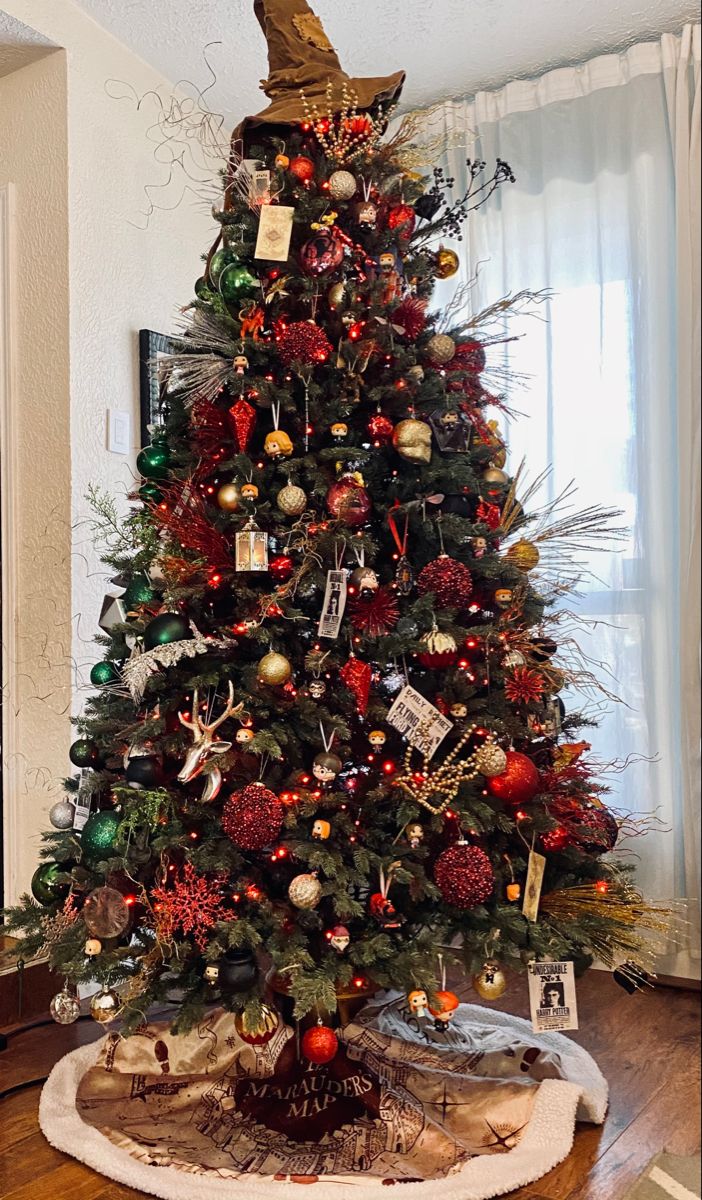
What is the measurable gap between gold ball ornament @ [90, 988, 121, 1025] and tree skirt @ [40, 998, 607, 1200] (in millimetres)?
201

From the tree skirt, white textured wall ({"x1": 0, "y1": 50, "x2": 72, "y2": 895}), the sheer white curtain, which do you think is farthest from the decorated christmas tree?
the sheer white curtain

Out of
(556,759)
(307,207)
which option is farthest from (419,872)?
(307,207)

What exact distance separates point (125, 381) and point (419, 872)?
164 centimetres

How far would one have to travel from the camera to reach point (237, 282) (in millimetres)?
1712

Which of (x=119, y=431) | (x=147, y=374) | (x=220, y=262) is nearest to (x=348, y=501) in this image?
(x=220, y=262)

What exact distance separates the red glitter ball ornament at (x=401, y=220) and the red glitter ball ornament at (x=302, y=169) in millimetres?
166

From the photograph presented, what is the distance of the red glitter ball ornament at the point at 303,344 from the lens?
64.2 inches

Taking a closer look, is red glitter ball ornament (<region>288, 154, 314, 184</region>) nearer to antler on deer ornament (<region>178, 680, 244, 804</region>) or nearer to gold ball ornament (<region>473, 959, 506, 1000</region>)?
antler on deer ornament (<region>178, 680, 244, 804</region>)

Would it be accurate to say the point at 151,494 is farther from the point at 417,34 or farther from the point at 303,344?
the point at 417,34

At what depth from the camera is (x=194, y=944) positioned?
1.53 metres

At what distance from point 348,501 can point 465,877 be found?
2.13 ft

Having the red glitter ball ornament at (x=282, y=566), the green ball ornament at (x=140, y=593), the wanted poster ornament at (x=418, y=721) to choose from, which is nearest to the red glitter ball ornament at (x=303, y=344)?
the red glitter ball ornament at (x=282, y=566)

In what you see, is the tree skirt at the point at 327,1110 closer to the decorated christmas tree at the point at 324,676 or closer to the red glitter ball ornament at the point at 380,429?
the decorated christmas tree at the point at 324,676

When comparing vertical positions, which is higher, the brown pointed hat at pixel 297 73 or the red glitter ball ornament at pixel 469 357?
Answer: the brown pointed hat at pixel 297 73
